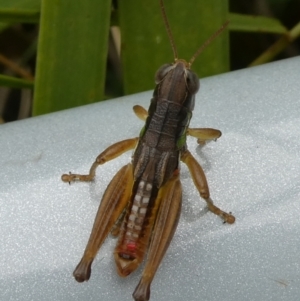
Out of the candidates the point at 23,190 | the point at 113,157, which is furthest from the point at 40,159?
the point at 113,157

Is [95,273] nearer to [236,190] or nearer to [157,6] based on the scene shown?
[236,190]

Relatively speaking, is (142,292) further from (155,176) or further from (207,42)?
(207,42)

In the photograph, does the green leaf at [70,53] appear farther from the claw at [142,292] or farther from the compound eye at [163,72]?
the claw at [142,292]

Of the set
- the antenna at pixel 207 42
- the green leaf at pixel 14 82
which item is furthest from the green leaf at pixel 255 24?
the green leaf at pixel 14 82

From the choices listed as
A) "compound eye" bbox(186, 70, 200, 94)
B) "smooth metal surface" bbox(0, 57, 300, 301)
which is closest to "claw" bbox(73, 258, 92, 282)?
"smooth metal surface" bbox(0, 57, 300, 301)

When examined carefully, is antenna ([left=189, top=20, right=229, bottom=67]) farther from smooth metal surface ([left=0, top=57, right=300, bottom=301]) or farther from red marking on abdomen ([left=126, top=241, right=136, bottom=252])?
red marking on abdomen ([left=126, top=241, right=136, bottom=252])

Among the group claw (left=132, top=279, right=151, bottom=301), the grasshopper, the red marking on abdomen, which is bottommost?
claw (left=132, top=279, right=151, bottom=301)

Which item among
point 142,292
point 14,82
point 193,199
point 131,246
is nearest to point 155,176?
point 193,199
